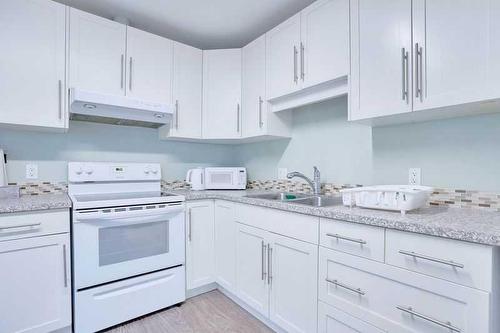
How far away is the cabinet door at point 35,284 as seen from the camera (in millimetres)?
1453

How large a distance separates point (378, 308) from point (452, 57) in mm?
1178

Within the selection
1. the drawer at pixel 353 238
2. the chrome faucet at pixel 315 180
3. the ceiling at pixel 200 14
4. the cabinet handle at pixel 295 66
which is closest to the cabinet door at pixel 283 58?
the cabinet handle at pixel 295 66

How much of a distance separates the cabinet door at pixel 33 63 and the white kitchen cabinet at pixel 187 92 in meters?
0.83

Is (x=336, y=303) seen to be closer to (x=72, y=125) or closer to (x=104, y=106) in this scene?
(x=104, y=106)

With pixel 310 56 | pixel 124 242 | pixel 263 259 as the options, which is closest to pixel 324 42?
pixel 310 56

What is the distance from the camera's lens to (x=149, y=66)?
221 cm

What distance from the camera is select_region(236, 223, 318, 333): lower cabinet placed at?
4.82ft

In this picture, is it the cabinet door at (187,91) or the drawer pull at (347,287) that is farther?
the cabinet door at (187,91)

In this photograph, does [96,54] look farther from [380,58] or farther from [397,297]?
[397,297]

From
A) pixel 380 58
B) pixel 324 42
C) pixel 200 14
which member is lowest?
pixel 380 58

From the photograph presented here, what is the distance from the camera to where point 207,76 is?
2525 millimetres

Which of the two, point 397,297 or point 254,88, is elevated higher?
point 254,88

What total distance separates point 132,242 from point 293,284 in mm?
1128

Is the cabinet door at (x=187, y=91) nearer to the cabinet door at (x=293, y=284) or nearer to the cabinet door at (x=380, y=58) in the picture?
the cabinet door at (x=293, y=284)
